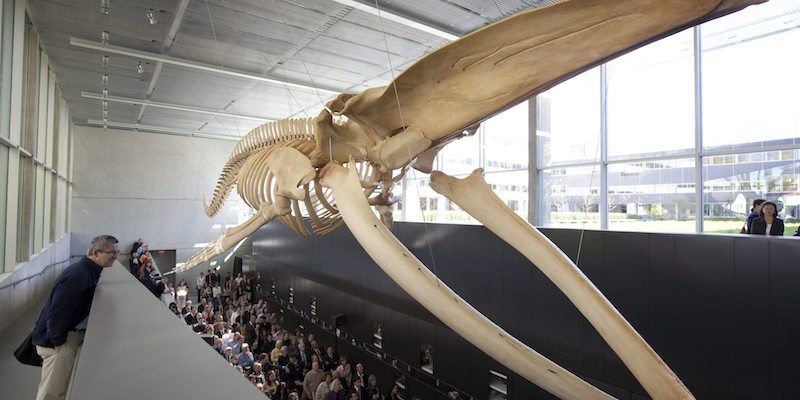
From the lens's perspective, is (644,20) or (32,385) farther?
(32,385)

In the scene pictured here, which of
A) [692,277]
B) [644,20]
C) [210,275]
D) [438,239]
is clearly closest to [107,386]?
[644,20]

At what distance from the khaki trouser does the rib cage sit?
235cm

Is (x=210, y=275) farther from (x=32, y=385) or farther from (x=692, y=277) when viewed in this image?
(x=692, y=277)

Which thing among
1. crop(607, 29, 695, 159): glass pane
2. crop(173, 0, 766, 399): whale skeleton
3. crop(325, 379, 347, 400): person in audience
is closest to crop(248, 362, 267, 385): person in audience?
crop(325, 379, 347, 400): person in audience

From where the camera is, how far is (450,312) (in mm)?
1899

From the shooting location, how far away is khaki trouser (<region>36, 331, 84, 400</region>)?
2.10 metres

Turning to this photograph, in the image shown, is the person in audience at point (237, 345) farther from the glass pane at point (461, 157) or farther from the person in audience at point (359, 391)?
the glass pane at point (461, 157)

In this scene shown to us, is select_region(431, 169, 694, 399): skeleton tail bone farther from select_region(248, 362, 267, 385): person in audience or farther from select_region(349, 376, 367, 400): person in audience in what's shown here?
select_region(248, 362, 267, 385): person in audience

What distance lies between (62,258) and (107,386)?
59.9 feet

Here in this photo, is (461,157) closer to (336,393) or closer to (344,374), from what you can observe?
(344,374)

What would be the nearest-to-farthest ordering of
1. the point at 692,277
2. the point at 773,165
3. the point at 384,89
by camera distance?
the point at 384,89 → the point at 692,277 → the point at 773,165

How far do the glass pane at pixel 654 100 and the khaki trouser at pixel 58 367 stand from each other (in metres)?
8.25

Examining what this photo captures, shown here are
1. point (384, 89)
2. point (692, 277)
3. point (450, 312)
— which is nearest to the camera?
point (450, 312)

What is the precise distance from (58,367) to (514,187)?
10240 mm
